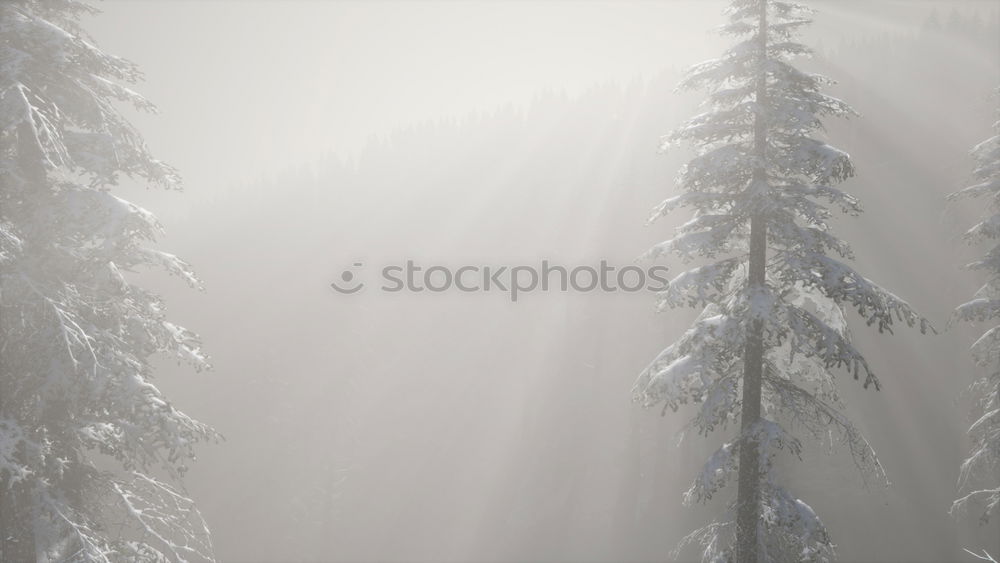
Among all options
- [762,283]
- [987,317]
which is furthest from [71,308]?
[987,317]

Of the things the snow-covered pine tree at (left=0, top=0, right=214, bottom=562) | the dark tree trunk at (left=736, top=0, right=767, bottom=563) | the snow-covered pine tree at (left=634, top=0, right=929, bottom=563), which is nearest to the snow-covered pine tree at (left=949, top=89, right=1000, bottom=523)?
the snow-covered pine tree at (left=634, top=0, right=929, bottom=563)

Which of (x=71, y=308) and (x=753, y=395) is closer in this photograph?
(x=71, y=308)

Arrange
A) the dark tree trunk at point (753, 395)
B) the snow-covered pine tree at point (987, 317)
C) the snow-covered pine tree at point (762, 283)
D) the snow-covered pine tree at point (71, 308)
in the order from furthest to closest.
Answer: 1. the snow-covered pine tree at point (987, 317)
2. the dark tree trunk at point (753, 395)
3. the snow-covered pine tree at point (762, 283)
4. the snow-covered pine tree at point (71, 308)

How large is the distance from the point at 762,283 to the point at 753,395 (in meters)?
1.82

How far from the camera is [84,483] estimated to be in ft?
25.9

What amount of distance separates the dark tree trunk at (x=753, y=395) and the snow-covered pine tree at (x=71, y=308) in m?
8.39

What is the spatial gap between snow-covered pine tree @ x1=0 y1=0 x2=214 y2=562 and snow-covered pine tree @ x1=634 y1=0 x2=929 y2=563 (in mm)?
7901

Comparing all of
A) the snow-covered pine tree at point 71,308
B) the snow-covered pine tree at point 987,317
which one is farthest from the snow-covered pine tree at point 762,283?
the snow-covered pine tree at point 71,308

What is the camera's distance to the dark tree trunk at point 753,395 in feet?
27.4

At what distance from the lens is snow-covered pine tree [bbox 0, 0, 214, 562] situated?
22.9 ft

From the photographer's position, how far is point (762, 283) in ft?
27.2

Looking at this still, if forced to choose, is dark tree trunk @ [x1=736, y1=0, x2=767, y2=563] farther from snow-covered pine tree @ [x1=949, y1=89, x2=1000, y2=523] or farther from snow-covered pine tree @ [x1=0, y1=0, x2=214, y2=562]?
snow-covered pine tree @ [x1=0, y1=0, x2=214, y2=562]

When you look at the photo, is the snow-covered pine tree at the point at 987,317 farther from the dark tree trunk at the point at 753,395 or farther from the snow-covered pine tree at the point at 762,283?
the dark tree trunk at the point at 753,395

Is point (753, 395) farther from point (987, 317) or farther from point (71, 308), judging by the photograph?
point (71, 308)
